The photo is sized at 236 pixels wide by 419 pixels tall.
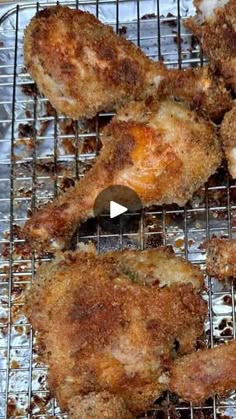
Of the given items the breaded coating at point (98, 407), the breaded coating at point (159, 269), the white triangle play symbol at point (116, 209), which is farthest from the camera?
the white triangle play symbol at point (116, 209)

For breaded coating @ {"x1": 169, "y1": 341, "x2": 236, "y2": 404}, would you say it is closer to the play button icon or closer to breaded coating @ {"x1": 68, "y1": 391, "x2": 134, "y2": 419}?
breaded coating @ {"x1": 68, "y1": 391, "x2": 134, "y2": 419}

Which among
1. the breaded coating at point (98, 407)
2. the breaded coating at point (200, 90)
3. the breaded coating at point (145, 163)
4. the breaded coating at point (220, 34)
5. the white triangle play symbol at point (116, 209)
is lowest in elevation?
the breaded coating at point (98, 407)

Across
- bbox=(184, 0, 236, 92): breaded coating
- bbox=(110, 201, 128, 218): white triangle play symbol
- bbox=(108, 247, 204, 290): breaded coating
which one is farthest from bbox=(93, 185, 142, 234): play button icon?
bbox=(184, 0, 236, 92): breaded coating

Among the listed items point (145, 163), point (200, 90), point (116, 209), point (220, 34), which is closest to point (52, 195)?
point (116, 209)

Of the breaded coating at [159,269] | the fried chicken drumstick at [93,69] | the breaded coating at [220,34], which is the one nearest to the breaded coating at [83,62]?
the fried chicken drumstick at [93,69]

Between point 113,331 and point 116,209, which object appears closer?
point 113,331

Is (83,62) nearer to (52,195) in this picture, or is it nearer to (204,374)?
(52,195)

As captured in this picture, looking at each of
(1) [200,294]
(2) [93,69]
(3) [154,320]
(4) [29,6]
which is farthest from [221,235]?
(4) [29,6]

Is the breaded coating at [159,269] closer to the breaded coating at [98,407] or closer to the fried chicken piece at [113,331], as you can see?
the fried chicken piece at [113,331]
